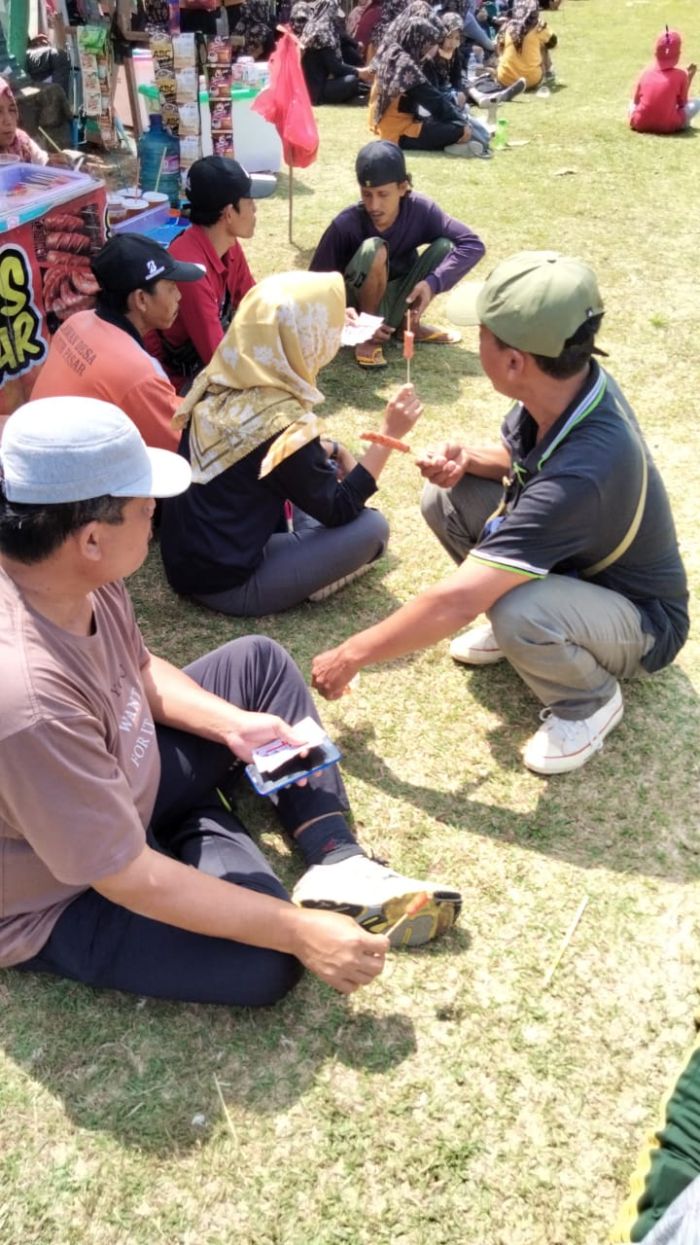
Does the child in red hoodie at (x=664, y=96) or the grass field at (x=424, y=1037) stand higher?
the child in red hoodie at (x=664, y=96)

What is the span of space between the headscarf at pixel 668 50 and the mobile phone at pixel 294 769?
377 inches

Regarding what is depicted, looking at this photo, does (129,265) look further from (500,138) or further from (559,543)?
(500,138)

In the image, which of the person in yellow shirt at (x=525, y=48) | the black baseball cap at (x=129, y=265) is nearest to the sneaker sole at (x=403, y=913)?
the black baseball cap at (x=129, y=265)

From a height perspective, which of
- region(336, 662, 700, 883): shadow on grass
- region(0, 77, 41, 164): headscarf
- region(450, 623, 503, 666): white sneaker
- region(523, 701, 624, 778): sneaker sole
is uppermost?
region(0, 77, 41, 164): headscarf

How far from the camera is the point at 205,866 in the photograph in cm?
222

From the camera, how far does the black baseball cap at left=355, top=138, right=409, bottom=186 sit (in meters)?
4.93

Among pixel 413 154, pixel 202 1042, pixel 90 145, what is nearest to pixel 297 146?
pixel 90 145

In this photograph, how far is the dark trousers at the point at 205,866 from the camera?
6.77ft

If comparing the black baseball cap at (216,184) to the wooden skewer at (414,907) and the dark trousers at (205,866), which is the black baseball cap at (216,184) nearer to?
the dark trousers at (205,866)

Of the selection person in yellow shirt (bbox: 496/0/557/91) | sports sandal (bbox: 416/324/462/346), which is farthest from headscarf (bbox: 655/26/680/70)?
sports sandal (bbox: 416/324/462/346)

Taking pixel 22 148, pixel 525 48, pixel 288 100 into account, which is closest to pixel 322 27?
pixel 525 48

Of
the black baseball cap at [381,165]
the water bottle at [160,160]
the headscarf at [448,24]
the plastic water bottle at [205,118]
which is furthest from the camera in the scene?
the headscarf at [448,24]

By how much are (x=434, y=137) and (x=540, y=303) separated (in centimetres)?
774

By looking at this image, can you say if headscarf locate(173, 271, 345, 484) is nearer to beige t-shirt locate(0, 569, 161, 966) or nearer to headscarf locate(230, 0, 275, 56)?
beige t-shirt locate(0, 569, 161, 966)
